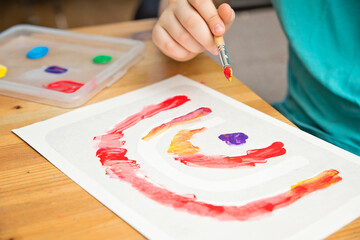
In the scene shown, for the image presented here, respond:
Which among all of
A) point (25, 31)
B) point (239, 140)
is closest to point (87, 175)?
point (239, 140)

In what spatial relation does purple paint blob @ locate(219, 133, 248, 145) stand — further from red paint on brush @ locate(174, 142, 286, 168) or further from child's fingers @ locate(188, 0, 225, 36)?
child's fingers @ locate(188, 0, 225, 36)

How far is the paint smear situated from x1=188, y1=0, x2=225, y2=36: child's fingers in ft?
0.39

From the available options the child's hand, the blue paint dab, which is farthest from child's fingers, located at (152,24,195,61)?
the blue paint dab

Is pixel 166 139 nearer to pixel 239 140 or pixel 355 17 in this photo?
pixel 239 140

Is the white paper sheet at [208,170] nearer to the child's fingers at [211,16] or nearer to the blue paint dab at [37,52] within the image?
the child's fingers at [211,16]

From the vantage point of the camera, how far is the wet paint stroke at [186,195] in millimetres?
405

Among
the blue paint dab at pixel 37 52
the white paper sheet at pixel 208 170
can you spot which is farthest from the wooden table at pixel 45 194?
the blue paint dab at pixel 37 52

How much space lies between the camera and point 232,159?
48 centimetres

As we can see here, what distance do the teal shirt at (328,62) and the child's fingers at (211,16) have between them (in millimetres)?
189

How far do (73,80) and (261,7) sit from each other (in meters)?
1.79

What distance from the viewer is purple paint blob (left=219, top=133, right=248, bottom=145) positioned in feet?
1.68

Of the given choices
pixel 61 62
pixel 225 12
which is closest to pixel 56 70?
pixel 61 62

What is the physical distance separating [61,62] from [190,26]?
26 centimetres

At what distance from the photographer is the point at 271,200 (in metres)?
0.42
